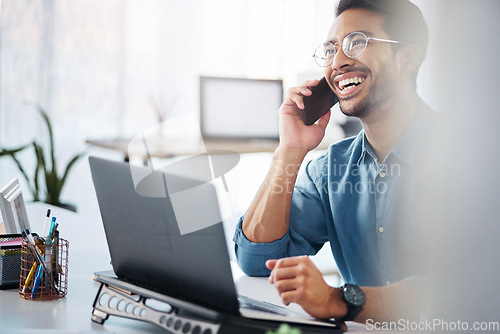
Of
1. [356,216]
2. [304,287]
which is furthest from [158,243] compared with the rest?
[356,216]

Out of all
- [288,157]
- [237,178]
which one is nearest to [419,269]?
[288,157]

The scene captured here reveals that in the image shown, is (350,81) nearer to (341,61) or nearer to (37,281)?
(341,61)

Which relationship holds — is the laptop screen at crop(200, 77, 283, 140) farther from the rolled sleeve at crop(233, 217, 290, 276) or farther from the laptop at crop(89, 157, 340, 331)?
the laptop at crop(89, 157, 340, 331)

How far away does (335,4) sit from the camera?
137 cm

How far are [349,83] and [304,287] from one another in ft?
1.96

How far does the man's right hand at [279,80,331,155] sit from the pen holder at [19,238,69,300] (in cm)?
58

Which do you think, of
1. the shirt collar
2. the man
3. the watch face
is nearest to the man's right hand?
the man

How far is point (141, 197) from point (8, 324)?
305 mm

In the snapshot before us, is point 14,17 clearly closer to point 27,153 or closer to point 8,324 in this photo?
point 27,153

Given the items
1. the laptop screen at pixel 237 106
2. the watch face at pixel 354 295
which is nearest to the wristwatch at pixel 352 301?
the watch face at pixel 354 295

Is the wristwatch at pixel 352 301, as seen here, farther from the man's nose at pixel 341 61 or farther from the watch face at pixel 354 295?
the man's nose at pixel 341 61

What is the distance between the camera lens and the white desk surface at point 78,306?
92 cm

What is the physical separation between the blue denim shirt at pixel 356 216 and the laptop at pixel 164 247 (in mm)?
363

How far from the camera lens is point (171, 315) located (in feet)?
2.87
